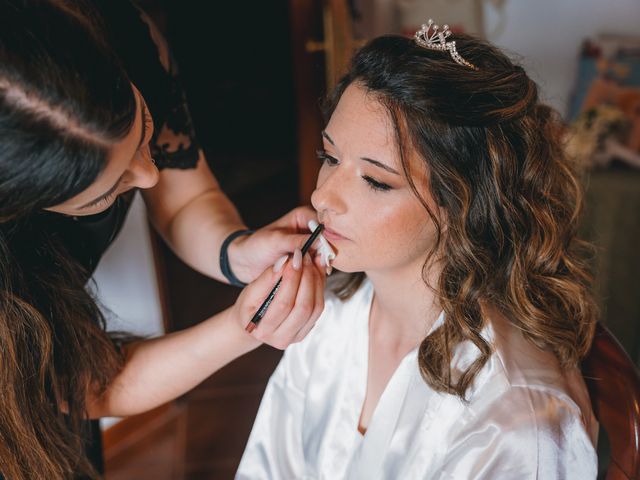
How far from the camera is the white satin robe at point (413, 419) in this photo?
954 millimetres

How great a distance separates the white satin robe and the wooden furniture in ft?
0.14

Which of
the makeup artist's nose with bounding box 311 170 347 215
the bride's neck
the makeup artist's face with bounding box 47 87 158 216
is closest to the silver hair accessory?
the makeup artist's nose with bounding box 311 170 347 215

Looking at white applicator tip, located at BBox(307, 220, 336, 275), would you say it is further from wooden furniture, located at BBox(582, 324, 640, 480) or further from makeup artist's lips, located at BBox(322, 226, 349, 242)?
wooden furniture, located at BBox(582, 324, 640, 480)

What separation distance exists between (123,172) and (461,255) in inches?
22.5

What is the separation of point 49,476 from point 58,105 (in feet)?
2.18

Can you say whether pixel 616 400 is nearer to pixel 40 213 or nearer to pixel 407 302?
pixel 407 302

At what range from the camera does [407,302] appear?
1160 mm

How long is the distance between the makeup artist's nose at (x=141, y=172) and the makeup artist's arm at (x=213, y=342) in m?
0.24

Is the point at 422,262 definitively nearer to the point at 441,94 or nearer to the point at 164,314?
the point at 441,94

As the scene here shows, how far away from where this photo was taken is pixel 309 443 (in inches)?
52.5

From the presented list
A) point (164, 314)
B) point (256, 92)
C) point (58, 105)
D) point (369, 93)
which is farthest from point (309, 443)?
point (256, 92)

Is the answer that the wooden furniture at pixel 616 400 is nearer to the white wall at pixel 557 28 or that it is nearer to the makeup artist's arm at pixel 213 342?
the makeup artist's arm at pixel 213 342

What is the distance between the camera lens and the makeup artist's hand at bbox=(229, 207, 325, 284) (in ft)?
3.65

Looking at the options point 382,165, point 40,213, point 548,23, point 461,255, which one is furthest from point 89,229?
point 548,23
